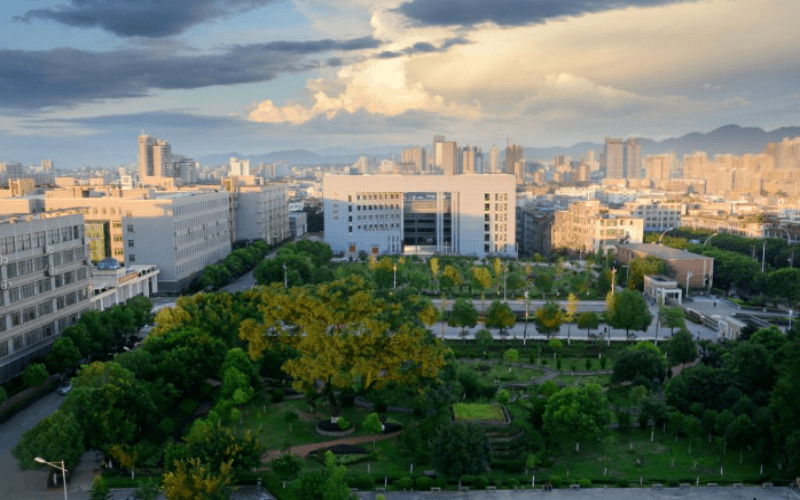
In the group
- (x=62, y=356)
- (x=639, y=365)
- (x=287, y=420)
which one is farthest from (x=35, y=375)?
(x=639, y=365)

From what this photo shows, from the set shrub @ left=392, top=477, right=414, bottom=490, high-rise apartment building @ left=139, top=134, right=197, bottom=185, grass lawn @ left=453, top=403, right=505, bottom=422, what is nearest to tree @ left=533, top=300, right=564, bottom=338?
grass lawn @ left=453, top=403, right=505, bottom=422

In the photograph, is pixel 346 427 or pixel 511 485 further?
pixel 346 427

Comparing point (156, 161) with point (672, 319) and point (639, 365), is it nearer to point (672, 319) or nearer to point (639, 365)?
point (672, 319)

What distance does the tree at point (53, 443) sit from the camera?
19.9 m

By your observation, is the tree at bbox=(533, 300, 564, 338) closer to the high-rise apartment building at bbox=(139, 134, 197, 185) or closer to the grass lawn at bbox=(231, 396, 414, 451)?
the grass lawn at bbox=(231, 396, 414, 451)

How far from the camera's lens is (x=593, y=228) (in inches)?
2904

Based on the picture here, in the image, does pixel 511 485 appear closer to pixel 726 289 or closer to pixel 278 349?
pixel 278 349

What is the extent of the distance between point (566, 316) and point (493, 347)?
5.15 meters

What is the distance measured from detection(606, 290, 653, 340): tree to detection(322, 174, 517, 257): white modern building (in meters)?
39.8

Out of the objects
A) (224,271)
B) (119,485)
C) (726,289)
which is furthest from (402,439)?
(726,289)

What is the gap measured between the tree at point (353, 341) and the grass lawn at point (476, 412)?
242cm

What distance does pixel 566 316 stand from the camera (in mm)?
39125

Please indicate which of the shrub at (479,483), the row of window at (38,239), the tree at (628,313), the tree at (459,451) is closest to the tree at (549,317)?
the tree at (628,313)

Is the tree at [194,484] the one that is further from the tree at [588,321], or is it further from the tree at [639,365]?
the tree at [588,321]
